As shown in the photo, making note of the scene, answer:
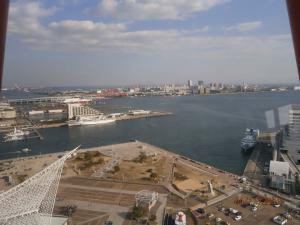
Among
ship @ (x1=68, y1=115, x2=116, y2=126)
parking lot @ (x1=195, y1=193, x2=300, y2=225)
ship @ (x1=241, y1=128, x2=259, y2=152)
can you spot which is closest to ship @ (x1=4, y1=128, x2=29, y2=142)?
ship @ (x1=68, y1=115, x2=116, y2=126)

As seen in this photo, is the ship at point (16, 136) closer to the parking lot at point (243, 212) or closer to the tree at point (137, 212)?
the tree at point (137, 212)

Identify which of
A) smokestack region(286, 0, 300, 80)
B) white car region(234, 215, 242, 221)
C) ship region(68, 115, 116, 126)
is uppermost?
smokestack region(286, 0, 300, 80)

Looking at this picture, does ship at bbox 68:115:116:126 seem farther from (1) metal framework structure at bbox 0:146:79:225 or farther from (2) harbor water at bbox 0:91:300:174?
(1) metal framework structure at bbox 0:146:79:225

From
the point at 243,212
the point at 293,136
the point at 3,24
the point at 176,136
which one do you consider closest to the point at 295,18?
the point at 3,24

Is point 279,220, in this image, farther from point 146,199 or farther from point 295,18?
point 295,18

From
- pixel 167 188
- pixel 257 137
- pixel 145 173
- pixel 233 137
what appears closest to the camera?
pixel 167 188

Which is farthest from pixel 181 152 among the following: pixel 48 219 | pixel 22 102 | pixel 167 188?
pixel 22 102

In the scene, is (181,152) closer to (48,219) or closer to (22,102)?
(48,219)

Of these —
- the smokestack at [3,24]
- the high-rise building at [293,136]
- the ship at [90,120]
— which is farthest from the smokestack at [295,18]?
the ship at [90,120]
